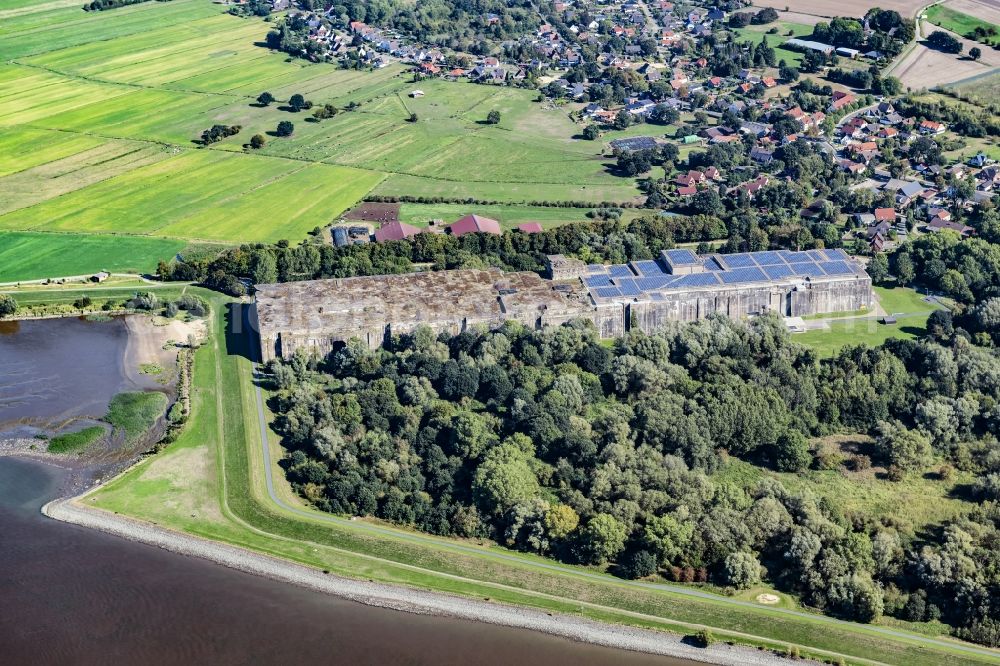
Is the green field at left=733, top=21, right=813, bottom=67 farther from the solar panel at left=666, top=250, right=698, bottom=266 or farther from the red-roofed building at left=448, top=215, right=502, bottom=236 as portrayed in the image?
the solar panel at left=666, top=250, right=698, bottom=266

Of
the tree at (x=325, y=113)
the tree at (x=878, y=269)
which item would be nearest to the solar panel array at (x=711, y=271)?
the tree at (x=878, y=269)

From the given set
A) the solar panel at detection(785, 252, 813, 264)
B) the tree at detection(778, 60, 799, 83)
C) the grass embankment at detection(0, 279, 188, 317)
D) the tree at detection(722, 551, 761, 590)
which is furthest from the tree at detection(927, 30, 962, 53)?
the tree at detection(722, 551, 761, 590)

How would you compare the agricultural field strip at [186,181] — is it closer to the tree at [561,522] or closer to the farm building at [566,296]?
the farm building at [566,296]

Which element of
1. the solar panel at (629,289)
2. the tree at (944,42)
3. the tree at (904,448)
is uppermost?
the tree at (944,42)

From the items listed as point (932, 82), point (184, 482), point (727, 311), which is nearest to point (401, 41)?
point (932, 82)

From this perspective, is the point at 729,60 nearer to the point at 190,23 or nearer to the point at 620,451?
the point at 190,23

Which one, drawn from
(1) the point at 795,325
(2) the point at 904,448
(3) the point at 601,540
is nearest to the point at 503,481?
(3) the point at 601,540
